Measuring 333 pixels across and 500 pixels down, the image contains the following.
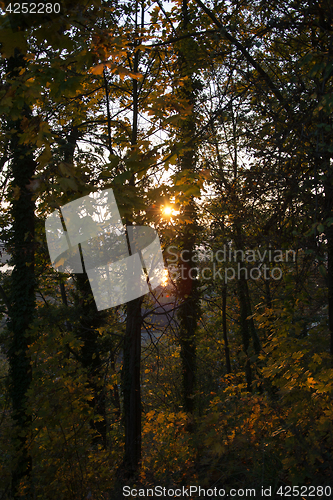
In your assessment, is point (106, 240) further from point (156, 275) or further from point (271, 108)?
point (271, 108)

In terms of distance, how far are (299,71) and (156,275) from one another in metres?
4.11

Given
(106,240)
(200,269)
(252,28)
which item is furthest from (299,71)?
(200,269)

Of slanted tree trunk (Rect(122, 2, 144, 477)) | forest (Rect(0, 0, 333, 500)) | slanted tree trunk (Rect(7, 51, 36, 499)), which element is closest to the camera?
forest (Rect(0, 0, 333, 500))

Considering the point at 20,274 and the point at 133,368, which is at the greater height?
the point at 20,274

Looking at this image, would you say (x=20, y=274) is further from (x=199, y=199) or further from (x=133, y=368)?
(x=199, y=199)

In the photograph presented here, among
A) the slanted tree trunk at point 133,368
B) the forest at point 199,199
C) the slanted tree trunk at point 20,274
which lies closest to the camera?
the forest at point 199,199

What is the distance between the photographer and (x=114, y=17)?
20.9 feet

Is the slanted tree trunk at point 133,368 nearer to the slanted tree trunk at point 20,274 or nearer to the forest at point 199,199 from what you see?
the forest at point 199,199

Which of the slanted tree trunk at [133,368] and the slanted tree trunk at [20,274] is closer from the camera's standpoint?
the slanted tree trunk at [133,368]

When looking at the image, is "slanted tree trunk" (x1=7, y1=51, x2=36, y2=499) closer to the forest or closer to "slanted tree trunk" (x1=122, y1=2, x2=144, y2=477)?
the forest

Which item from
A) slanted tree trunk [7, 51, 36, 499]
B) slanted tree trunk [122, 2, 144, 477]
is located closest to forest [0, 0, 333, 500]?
slanted tree trunk [122, 2, 144, 477]

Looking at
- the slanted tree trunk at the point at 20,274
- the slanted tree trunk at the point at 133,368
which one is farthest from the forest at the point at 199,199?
the slanted tree trunk at the point at 20,274

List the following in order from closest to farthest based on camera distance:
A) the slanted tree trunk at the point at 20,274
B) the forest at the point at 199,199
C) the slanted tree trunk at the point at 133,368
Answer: the forest at the point at 199,199 < the slanted tree trunk at the point at 133,368 < the slanted tree trunk at the point at 20,274

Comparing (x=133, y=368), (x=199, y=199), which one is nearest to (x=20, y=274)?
(x=133, y=368)
